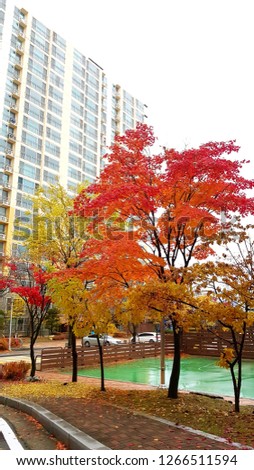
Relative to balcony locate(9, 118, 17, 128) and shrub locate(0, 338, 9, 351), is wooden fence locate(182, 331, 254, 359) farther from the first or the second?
balcony locate(9, 118, 17, 128)

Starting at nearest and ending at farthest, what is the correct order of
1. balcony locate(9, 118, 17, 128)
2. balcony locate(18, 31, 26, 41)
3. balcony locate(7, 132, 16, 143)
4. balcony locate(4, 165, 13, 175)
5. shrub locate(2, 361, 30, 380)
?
shrub locate(2, 361, 30, 380)
balcony locate(4, 165, 13, 175)
balcony locate(7, 132, 16, 143)
balcony locate(9, 118, 17, 128)
balcony locate(18, 31, 26, 41)

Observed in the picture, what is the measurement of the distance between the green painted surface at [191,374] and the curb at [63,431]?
24.1ft

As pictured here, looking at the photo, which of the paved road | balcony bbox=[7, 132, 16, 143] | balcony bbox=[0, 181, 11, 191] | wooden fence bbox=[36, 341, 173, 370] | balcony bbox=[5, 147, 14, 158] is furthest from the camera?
balcony bbox=[7, 132, 16, 143]

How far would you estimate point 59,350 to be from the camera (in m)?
19.3

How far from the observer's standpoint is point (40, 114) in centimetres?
5491

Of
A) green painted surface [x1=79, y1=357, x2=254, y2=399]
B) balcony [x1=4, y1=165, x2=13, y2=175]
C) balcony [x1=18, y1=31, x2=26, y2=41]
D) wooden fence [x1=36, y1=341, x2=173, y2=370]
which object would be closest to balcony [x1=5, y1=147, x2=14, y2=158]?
balcony [x1=4, y1=165, x2=13, y2=175]

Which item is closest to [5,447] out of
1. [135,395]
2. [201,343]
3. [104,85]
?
[135,395]

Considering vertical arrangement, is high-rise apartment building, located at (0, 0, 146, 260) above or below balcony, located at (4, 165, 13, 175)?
above

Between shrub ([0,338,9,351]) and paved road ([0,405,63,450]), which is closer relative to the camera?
paved road ([0,405,63,450])

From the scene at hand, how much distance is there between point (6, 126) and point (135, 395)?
46868 millimetres

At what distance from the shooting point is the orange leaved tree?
904cm

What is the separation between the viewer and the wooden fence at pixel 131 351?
1892 centimetres

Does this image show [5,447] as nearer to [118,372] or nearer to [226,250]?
[226,250]

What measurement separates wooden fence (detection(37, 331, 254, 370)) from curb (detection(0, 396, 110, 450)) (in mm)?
10930
